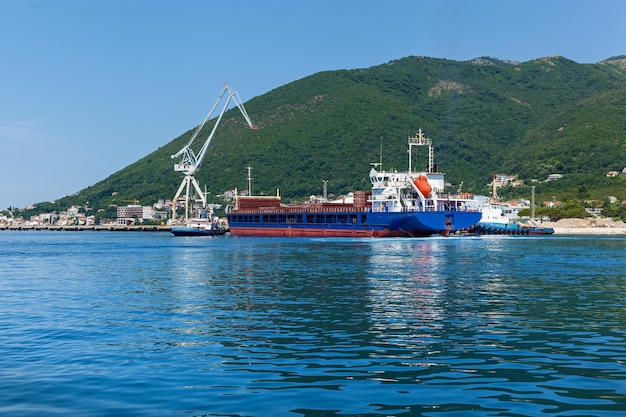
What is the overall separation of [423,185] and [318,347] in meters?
82.4

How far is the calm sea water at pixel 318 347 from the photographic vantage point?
13.1 meters

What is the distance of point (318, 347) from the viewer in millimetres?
18422

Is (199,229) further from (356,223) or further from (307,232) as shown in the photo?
(356,223)

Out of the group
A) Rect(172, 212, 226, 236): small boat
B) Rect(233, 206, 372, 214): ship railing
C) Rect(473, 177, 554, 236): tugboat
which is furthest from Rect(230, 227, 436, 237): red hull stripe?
Rect(473, 177, 554, 236): tugboat

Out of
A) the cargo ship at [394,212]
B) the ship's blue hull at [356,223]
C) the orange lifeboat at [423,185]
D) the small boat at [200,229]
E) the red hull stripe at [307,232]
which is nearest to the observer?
the ship's blue hull at [356,223]

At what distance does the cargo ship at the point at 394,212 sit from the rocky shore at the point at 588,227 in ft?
141

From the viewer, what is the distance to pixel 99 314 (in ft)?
85.4

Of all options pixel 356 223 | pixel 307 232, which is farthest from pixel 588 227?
pixel 307 232

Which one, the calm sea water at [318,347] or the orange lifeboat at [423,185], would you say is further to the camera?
the orange lifeboat at [423,185]

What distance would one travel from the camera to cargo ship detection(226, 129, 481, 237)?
316 ft

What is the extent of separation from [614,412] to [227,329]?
12549mm

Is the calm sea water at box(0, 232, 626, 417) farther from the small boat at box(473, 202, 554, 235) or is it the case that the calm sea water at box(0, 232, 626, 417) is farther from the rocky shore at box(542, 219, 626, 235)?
the rocky shore at box(542, 219, 626, 235)

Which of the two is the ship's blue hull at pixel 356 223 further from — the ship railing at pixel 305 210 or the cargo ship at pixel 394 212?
the ship railing at pixel 305 210

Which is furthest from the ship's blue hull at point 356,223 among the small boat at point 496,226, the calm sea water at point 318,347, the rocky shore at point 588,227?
the calm sea water at point 318,347
